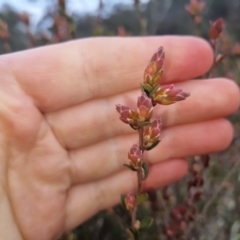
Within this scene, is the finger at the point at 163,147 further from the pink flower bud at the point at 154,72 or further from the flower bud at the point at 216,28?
the pink flower bud at the point at 154,72

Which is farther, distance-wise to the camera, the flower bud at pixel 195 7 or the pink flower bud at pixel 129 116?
the flower bud at pixel 195 7

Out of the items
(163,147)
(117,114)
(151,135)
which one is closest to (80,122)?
(117,114)

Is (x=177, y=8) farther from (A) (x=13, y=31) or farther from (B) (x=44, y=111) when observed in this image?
(B) (x=44, y=111)

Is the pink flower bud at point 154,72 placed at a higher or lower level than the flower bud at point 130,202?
higher

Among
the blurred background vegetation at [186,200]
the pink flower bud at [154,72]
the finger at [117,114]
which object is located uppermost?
the pink flower bud at [154,72]

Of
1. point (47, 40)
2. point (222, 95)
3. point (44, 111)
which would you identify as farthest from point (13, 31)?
point (222, 95)

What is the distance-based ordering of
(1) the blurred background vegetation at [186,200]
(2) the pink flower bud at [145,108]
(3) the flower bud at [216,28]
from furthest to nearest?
(1) the blurred background vegetation at [186,200] < (3) the flower bud at [216,28] < (2) the pink flower bud at [145,108]

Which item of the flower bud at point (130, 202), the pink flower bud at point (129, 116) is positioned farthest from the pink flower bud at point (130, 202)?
the pink flower bud at point (129, 116)

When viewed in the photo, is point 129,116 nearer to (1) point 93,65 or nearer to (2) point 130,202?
(2) point 130,202

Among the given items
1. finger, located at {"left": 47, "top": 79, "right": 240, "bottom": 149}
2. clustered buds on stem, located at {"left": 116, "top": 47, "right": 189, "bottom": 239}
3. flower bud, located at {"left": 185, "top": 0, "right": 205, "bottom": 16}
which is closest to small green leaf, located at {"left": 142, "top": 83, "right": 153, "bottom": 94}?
clustered buds on stem, located at {"left": 116, "top": 47, "right": 189, "bottom": 239}
